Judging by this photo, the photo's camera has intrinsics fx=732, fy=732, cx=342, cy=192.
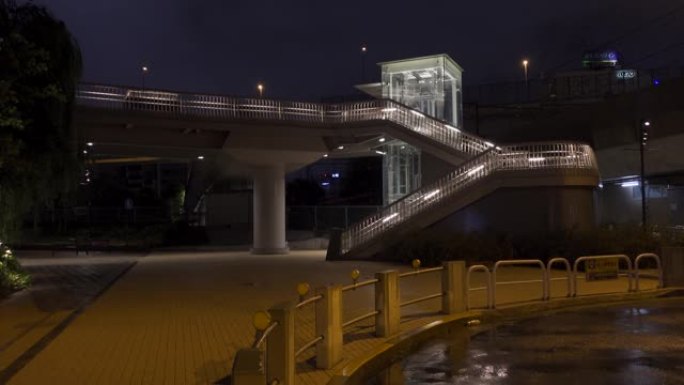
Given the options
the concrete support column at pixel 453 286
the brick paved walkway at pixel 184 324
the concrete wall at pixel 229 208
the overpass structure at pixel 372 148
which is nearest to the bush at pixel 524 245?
the overpass structure at pixel 372 148

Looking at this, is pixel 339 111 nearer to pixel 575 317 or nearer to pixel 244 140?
pixel 244 140

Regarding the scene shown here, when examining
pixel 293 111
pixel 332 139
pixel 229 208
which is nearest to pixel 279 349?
pixel 293 111

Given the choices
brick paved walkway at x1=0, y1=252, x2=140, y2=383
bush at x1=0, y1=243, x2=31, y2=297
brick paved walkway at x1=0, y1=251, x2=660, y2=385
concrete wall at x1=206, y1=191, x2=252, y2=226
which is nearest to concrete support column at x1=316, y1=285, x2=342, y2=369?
brick paved walkway at x1=0, y1=251, x2=660, y2=385

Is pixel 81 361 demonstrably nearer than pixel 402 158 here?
Yes

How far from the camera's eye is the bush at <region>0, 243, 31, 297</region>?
1902cm

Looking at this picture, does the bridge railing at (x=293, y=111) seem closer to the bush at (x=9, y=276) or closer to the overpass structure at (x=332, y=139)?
the overpass structure at (x=332, y=139)

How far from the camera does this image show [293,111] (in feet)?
105

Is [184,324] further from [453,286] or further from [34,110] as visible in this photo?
[34,110]

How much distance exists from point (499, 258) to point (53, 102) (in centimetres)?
1587

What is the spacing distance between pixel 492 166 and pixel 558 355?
59.0 ft

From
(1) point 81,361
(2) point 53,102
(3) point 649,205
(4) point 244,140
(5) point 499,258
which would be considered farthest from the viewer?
(3) point 649,205

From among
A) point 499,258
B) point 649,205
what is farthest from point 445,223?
point 649,205

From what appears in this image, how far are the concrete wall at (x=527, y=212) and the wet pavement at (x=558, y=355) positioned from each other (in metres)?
13.1

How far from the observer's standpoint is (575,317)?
1469 centimetres
